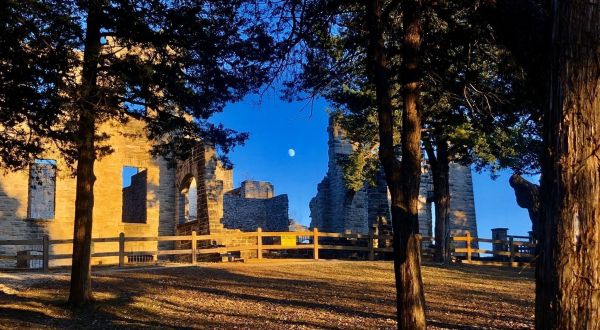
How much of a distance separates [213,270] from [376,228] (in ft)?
32.8

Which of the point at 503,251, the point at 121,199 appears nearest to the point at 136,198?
the point at 121,199

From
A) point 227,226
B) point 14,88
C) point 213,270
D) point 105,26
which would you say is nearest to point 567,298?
point 14,88

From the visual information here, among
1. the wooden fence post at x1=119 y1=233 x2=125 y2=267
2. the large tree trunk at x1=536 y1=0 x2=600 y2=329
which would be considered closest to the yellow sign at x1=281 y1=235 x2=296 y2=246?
the wooden fence post at x1=119 y1=233 x2=125 y2=267

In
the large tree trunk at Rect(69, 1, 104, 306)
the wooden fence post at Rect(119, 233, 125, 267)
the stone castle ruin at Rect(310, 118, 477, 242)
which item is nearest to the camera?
the large tree trunk at Rect(69, 1, 104, 306)

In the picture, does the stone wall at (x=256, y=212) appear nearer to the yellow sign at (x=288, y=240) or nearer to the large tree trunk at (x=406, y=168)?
the yellow sign at (x=288, y=240)

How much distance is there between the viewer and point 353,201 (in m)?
31.3

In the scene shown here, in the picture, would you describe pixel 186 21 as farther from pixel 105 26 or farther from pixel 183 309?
pixel 183 309

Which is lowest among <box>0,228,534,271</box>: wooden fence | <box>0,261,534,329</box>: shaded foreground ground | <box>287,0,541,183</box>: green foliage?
<box>0,261,534,329</box>: shaded foreground ground

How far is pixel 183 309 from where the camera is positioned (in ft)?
37.4

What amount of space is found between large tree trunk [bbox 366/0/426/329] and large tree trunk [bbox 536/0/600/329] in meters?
2.96

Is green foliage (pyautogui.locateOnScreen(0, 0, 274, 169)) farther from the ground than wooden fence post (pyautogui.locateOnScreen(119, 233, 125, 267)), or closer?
farther from the ground

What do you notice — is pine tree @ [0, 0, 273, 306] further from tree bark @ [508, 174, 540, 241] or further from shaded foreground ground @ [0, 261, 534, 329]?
tree bark @ [508, 174, 540, 241]

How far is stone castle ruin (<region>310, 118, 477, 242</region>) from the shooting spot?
30875mm

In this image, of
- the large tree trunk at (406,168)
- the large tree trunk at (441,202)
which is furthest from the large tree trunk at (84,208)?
the large tree trunk at (441,202)
